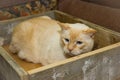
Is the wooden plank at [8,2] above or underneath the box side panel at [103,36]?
above

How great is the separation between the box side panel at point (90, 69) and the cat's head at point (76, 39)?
10 centimetres

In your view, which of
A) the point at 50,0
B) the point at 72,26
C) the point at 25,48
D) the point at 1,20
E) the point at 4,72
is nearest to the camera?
the point at 4,72

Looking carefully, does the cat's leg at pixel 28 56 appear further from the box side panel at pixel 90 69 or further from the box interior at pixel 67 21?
the box side panel at pixel 90 69

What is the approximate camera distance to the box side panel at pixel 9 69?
2.35ft

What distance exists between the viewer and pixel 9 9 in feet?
4.58

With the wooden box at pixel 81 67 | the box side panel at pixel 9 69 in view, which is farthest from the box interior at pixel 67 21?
the box side panel at pixel 9 69

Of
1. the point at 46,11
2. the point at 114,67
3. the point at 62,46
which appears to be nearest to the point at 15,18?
the point at 46,11

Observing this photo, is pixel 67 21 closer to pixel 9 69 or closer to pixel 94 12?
pixel 94 12

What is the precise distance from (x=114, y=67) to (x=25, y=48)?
0.50 meters

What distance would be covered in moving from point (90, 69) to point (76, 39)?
0.51 feet

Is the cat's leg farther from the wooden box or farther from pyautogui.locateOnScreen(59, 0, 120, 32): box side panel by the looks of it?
pyautogui.locateOnScreen(59, 0, 120, 32): box side panel

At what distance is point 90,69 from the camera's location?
2.85ft

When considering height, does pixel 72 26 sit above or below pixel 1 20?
above

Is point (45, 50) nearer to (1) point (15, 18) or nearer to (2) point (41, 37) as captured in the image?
(2) point (41, 37)
